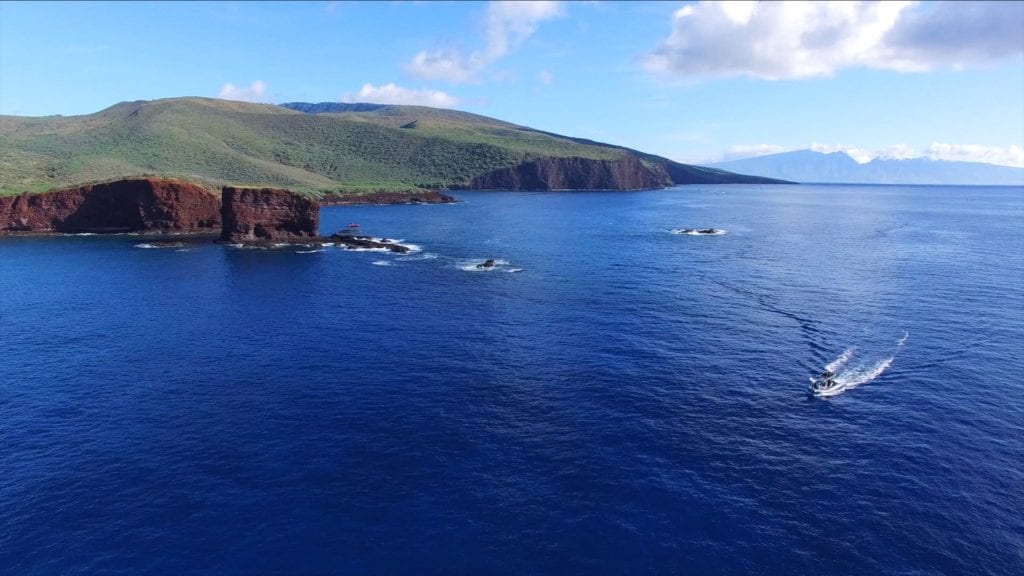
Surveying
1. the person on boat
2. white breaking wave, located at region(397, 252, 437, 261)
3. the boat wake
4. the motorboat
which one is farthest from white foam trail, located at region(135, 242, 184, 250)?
the boat wake

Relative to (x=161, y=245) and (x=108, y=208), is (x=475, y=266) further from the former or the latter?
(x=108, y=208)

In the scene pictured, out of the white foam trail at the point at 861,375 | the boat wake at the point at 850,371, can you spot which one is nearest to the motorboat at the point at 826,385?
the boat wake at the point at 850,371

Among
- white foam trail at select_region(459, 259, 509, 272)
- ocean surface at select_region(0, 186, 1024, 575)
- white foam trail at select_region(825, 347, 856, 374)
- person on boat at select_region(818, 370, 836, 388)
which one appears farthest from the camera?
white foam trail at select_region(459, 259, 509, 272)

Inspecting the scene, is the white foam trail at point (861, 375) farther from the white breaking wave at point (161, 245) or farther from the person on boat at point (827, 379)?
the white breaking wave at point (161, 245)

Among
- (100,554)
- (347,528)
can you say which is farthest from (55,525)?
(347,528)

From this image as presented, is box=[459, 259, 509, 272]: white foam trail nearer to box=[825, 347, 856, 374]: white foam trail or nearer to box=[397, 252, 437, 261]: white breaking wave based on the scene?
box=[397, 252, 437, 261]: white breaking wave

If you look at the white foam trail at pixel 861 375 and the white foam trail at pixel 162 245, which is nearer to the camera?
the white foam trail at pixel 861 375
